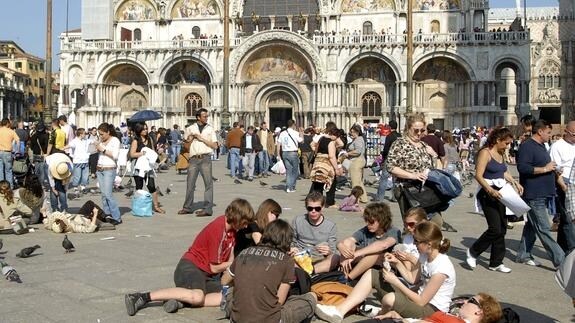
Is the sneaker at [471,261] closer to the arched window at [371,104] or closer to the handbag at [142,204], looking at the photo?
the handbag at [142,204]

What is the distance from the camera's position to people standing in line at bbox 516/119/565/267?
8.83 meters

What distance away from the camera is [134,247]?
33.3ft

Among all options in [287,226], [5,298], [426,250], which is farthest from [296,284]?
[5,298]

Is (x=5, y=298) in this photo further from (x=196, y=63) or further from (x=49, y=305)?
(x=196, y=63)

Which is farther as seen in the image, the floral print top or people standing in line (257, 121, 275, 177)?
people standing in line (257, 121, 275, 177)

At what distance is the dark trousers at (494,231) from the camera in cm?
872

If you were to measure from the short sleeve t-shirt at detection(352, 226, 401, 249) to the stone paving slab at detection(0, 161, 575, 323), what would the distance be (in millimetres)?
1191

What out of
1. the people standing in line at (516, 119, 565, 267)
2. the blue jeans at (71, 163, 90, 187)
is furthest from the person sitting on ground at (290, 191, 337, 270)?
the blue jeans at (71, 163, 90, 187)

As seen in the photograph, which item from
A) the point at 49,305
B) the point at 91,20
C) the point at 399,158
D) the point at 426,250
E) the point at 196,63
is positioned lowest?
the point at 49,305

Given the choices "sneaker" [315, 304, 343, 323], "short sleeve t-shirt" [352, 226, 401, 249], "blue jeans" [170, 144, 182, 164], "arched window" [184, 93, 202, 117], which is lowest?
"sneaker" [315, 304, 343, 323]

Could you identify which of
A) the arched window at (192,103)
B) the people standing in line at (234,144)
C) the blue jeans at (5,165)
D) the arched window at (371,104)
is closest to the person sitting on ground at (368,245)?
the blue jeans at (5,165)

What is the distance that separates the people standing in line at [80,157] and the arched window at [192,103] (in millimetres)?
27734

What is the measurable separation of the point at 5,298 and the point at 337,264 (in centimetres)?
356

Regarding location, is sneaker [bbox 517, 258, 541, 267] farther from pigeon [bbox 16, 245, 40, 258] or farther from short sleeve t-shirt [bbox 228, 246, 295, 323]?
pigeon [bbox 16, 245, 40, 258]
